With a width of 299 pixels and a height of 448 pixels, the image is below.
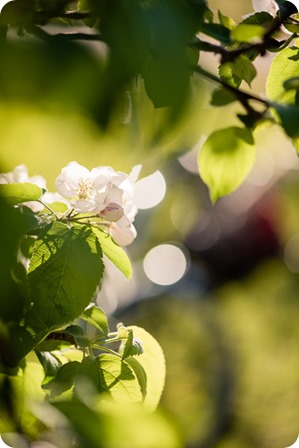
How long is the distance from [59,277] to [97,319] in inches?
3.4

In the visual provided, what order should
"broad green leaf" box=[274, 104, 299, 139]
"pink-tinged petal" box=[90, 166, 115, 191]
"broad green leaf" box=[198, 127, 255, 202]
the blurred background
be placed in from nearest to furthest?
"broad green leaf" box=[274, 104, 299, 139] < "broad green leaf" box=[198, 127, 255, 202] < "pink-tinged petal" box=[90, 166, 115, 191] < the blurred background

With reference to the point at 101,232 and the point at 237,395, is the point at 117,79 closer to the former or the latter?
the point at 101,232

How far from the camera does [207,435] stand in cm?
266

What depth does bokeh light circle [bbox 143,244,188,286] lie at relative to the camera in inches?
138

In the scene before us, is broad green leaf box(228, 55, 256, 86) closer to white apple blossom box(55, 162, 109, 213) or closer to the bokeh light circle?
white apple blossom box(55, 162, 109, 213)

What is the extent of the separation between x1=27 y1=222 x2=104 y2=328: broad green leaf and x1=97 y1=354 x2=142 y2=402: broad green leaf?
54 millimetres

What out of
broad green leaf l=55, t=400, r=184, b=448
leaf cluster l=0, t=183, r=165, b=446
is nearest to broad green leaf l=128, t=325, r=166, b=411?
leaf cluster l=0, t=183, r=165, b=446

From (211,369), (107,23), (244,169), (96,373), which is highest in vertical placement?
(107,23)

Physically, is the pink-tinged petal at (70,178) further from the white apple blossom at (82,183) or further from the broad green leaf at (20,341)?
the broad green leaf at (20,341)

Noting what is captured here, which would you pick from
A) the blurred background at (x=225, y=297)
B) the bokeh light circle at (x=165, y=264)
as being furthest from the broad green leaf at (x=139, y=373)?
the bokeh light circle at (x=165, y=264)

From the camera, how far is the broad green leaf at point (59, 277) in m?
0.42

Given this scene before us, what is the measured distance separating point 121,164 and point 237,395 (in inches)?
103

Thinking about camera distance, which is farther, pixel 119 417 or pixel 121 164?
pixel 121 164

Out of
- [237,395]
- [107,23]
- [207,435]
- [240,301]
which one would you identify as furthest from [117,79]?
[240,301]
